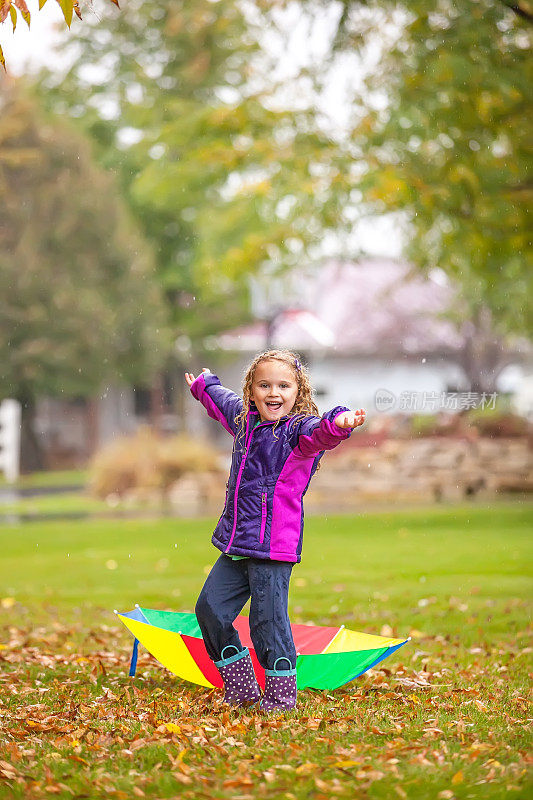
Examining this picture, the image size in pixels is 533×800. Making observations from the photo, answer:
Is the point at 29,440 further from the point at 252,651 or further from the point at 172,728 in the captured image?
the point at 172,728

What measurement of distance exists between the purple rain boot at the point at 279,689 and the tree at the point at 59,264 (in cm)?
1992

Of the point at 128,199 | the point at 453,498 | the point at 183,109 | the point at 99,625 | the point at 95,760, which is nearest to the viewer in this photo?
the point at 95,760

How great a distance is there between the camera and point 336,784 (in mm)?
3578

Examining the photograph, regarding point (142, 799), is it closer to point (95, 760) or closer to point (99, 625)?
point (95, 760)

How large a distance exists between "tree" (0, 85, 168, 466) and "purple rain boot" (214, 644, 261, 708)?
1978 cm

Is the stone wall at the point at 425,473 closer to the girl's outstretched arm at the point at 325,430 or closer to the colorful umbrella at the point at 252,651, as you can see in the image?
the colorful umbrella at the point at 252,651

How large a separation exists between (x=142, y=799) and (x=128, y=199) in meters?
24.3

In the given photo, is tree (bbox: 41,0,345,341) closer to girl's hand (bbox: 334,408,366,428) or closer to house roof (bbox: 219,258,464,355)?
house roof (bbox: 219,258,464,355)

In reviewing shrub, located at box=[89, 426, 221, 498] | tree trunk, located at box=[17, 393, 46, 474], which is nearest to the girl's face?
shrub, located at box=[89, 426, 221, 498]

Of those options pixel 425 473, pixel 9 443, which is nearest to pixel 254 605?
pixel 425 473

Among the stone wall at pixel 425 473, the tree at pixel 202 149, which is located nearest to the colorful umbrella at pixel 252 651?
the tree at pixel 202 149

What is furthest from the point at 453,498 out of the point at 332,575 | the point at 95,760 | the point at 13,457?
the point at 95,760

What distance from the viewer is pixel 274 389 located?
4.67m

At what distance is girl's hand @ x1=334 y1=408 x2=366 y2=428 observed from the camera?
421 cm
